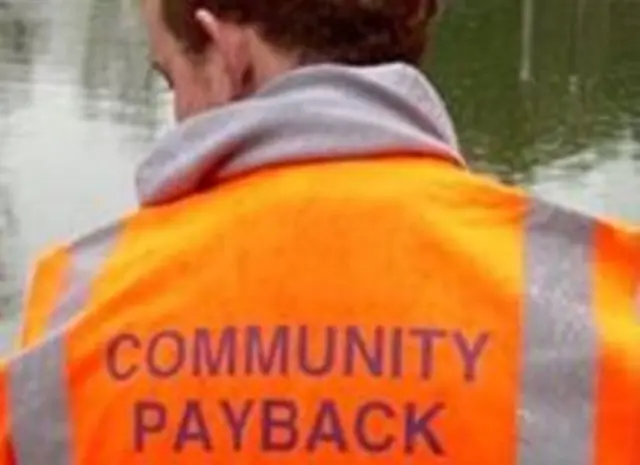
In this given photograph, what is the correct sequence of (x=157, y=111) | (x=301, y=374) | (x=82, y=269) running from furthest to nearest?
(x=157, y=111), (x=82, y=269), (x=301, y=374)

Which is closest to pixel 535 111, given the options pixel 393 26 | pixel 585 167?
pixel 585 167

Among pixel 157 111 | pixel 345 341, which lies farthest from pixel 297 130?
pixel 157 111

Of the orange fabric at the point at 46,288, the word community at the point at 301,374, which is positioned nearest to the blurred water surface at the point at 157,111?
the orange fabric at the point at 46,288

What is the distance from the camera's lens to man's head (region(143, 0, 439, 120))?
252 cm

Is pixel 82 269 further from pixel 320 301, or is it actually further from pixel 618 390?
pixel 618 390

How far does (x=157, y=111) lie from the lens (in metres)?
17.3

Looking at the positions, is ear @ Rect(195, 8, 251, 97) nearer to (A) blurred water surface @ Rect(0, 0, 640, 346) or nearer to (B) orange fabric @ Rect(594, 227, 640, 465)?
(B) orange fabric @ Rect(594, 227, 640, 465)

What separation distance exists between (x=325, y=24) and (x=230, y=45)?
0.10 meters

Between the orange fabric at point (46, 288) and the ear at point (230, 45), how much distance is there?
244 millimetres

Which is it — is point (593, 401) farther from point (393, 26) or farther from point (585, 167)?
point (585, 167)

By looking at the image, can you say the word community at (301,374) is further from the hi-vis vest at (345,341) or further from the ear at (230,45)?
the ear at (230,45)

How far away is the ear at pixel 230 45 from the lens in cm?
253

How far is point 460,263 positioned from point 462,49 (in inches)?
823

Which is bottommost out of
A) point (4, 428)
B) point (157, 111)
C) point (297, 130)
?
point (157, 111)
